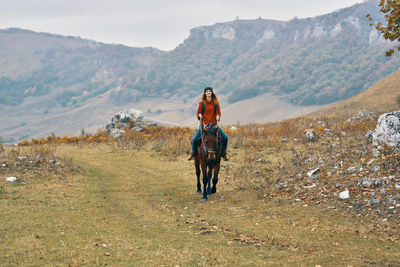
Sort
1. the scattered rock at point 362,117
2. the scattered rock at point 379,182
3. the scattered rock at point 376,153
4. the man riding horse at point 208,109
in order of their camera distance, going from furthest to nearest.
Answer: the scattered rock at point 362,117 < the man riding horse at point 208,109 < the scattered rock at point 376,153 < the scattered rock at point 379,182

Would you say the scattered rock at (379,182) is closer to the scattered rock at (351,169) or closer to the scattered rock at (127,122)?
the scattered rock at (351,169)

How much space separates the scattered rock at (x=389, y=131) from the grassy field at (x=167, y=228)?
4.13 metres

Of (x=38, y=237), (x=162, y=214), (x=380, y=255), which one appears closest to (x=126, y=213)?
(x=162, y=214)

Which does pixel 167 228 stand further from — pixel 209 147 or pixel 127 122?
pixel 127 122

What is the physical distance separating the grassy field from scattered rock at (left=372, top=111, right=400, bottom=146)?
413 cm

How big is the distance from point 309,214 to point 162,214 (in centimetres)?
401

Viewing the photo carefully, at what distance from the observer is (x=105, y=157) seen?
21516mm

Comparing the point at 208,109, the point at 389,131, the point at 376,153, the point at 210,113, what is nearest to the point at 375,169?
the point at 376,153

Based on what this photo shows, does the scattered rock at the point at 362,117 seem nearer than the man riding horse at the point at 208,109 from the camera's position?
A: No

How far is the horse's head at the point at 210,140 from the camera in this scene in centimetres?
1132

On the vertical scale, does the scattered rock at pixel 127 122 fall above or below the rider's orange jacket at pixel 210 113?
below

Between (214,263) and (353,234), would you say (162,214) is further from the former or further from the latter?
(353,234)

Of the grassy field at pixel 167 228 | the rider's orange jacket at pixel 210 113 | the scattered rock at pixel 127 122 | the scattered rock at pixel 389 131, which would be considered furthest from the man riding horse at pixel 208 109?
the scattered rock at pixel 127 122

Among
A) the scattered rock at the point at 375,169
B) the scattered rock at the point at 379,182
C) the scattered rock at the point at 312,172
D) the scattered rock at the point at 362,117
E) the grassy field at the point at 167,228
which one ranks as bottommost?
the grassy field at the point at 167,228
